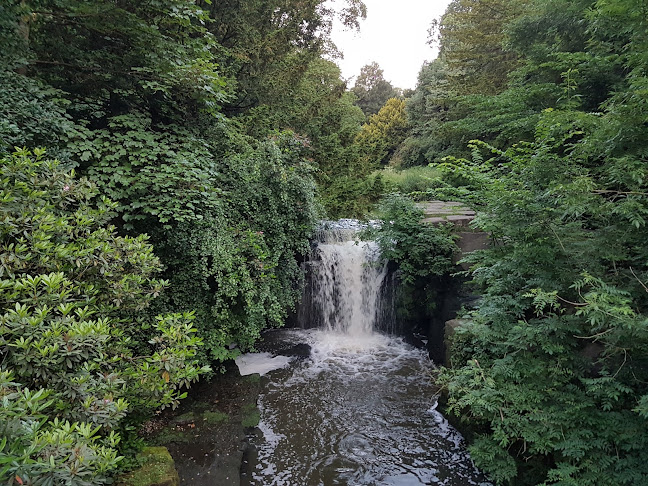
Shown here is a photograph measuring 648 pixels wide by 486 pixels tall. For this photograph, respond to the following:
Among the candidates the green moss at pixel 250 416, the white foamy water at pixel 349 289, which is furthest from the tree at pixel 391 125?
the green moss at pixel 250 416

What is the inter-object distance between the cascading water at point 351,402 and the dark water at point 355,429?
13 millimetres

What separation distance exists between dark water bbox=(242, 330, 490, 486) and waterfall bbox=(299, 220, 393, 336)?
133 cm

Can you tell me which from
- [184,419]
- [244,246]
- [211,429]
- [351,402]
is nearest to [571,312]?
[351,402]

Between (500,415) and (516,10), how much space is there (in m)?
12.7

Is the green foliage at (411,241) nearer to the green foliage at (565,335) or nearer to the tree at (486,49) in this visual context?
the green foliage at (565,335)

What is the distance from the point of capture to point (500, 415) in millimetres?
3607

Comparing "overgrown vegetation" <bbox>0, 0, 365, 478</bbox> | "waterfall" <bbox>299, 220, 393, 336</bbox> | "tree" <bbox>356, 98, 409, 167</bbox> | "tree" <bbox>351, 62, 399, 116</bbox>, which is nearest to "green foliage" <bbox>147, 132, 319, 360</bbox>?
"overgrown vegetation" <bbox>0, 0, 365, 478</bbox>

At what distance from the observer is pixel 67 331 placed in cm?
250

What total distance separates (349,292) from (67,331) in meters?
6.56

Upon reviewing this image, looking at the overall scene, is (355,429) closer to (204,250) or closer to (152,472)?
(152,472)

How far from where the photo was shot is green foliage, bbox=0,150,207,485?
6.43ft

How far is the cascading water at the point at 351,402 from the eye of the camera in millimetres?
4230

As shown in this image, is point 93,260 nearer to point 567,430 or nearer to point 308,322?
point 567,430

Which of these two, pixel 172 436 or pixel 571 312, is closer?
pixel 571 312
